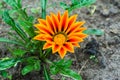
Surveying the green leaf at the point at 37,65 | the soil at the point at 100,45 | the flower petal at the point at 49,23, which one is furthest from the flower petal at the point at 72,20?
the soil at the point at 100,45

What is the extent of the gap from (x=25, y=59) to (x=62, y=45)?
1.34 ft

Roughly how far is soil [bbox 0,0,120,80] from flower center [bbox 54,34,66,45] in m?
0.41

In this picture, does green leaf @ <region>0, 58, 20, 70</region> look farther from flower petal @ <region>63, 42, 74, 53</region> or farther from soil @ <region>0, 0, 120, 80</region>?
flower petal @ <region>63, 42, 74, 53</region>

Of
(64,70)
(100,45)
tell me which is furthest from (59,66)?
(100,45)

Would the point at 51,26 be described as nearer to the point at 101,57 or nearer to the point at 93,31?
the point at 93,31

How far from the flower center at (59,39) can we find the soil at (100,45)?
408 millimetres

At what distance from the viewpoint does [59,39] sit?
176 cm

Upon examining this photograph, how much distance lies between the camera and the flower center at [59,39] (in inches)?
68.1

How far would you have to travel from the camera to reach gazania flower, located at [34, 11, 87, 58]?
5.49 ft

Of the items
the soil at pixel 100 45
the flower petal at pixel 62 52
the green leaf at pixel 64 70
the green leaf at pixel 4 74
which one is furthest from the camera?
the soil at pixel 100 45

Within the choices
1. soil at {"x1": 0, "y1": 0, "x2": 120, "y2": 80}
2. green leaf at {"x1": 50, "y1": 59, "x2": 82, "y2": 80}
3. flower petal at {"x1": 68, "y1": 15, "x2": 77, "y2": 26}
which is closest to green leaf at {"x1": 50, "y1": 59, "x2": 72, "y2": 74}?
green leaf at {"x1": 50, "y1": 59, "x2": 82, "y2": 80}

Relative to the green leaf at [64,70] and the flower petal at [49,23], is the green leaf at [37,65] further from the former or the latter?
the flower petal at [49,23]

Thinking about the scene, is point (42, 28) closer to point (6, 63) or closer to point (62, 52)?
point (62, 52)

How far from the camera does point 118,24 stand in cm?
244
